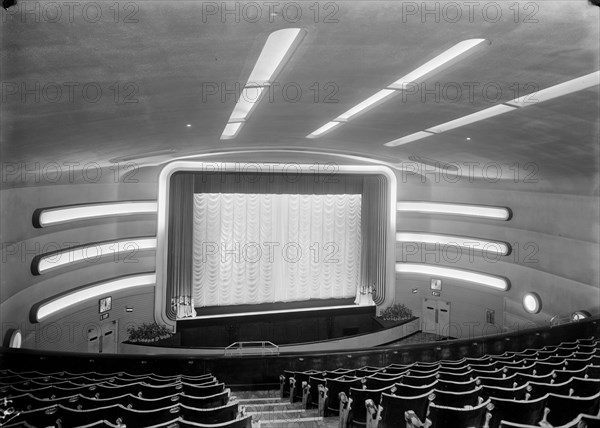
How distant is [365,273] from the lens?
17375mm

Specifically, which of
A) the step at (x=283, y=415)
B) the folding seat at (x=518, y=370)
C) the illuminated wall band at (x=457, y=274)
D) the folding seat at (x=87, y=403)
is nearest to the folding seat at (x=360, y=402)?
the step at (x=283, y=415)

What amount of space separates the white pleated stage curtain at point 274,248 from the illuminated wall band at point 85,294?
2.02m

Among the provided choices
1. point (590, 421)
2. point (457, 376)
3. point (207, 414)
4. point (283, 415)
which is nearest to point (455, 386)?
point (457, 376)

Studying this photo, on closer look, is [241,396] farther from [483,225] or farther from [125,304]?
[483,225]

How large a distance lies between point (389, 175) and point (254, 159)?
5.62 metres

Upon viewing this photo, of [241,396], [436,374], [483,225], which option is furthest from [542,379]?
[483,225]

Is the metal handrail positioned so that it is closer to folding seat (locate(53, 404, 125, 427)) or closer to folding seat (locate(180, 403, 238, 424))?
folding seat (locate(180, 403, 238, 424))

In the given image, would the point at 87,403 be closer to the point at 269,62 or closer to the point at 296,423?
the point at 296,423

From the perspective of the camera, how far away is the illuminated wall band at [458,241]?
15.3m

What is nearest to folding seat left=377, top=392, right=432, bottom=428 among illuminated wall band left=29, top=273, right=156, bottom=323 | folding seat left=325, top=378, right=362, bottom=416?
folding seat left=325, top=378, right=362, bottom=416

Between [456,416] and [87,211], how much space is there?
1150cm

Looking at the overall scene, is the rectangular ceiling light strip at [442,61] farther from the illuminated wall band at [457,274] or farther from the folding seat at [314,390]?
the illuminated wall band at [457,274]

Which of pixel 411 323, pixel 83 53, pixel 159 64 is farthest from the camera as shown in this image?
pixel 411 323

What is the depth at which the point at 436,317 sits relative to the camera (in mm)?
17172
